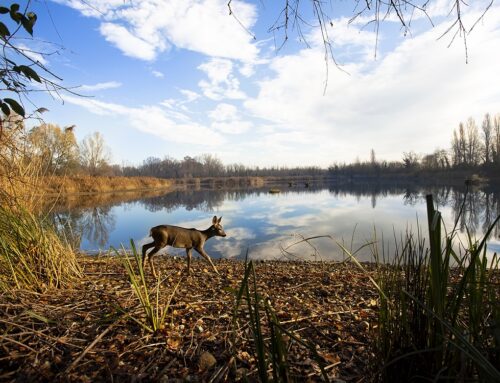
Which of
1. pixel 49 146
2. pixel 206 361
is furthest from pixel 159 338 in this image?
pixel 49 146

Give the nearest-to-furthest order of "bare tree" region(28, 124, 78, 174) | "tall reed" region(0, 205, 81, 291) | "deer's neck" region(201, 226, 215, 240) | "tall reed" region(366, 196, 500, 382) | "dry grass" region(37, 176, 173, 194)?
"tall reed" region(366, 196, 500, 382) < "tall reed" region(0, 205, 81, 291) < "bare tree" region(28, 124, 78, 174) < "deer's neck" region(201, 226, 215, 240) < "dry grass" region(37, 176, 173, 194)

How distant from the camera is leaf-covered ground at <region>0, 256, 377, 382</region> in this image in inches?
90.0

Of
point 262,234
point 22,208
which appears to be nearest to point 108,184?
point 262,234

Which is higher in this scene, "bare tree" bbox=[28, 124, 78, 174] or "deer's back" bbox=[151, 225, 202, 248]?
"bare tree" bbox=[28, 124, 78, 174]

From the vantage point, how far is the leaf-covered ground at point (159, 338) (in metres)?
2.29

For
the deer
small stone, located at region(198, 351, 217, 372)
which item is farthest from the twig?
the deer

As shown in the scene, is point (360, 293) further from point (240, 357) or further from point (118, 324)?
point (118, 324)

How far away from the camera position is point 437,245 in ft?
4.05

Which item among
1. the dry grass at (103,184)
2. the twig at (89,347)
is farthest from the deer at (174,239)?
the dry grass at (103,184)

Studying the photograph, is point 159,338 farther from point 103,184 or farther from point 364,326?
point 103,184

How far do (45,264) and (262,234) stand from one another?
38.2 feet

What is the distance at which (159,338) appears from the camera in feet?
8.95

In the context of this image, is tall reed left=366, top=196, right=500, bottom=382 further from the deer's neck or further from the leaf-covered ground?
the deer's neck

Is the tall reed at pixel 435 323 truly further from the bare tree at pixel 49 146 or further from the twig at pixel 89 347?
the bare tree at pixel 49 146
